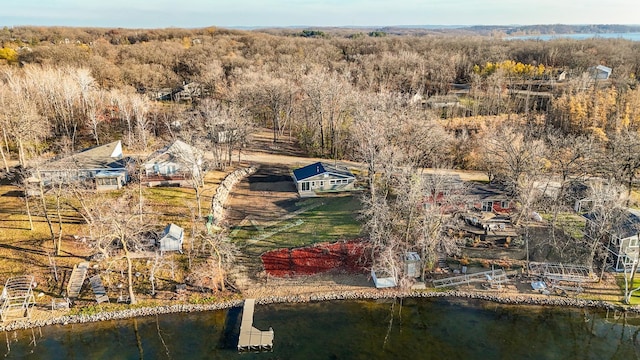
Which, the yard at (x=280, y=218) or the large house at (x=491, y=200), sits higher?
the large house at (x=491, y=200)

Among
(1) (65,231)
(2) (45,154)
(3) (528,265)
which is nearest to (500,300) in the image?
(3) (528,265)

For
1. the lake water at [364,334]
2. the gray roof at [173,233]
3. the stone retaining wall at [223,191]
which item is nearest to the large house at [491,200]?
the lake water at [364,334]

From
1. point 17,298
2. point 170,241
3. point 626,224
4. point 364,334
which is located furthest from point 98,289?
point 626,224

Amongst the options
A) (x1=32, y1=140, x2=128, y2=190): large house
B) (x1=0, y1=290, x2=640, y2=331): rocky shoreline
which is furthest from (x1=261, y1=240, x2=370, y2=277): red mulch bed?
(x1=32, y1=140, x2=128, y2=190): large house

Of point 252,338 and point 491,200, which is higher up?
point 491,200

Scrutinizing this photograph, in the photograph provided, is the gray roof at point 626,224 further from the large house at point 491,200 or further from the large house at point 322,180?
the large house at point 322,180

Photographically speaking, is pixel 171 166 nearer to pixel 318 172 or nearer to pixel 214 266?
pixel 318 172
